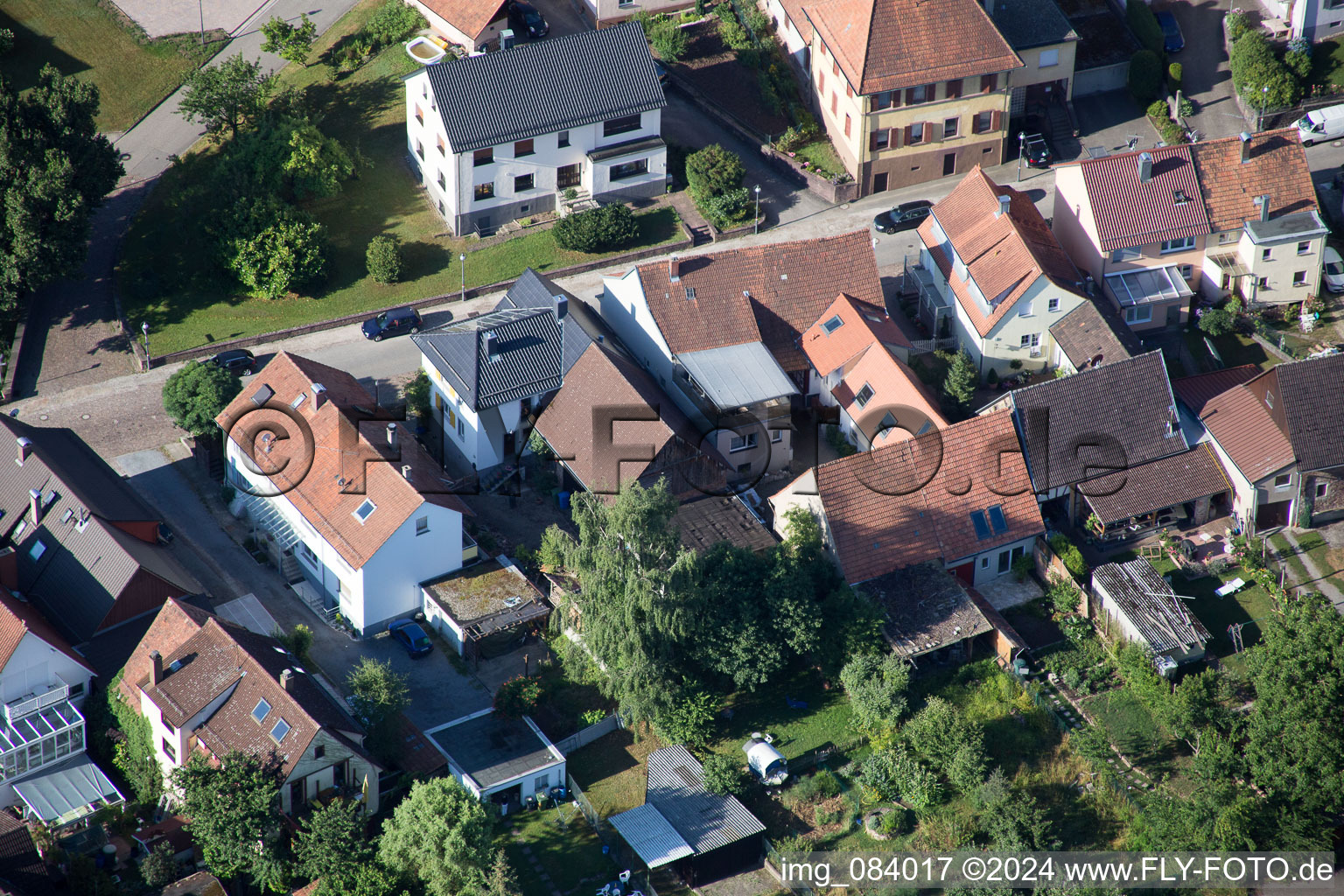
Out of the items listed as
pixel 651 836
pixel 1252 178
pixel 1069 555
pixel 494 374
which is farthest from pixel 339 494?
pixel 1252 178

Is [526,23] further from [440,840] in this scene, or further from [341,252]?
[440,840]

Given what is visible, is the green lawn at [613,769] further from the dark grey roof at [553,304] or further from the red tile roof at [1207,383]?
the red tile roof at [1207,383]

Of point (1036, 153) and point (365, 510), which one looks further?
point (1036, 153)

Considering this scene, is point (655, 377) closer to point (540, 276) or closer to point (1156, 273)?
point (540, 276)

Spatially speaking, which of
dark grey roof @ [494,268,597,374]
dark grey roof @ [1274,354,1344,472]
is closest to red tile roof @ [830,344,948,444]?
dark grey roof @ [494,268,597,374]

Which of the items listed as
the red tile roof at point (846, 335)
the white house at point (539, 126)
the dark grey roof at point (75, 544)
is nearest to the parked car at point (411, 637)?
the dark grey roof at point (75, 544)

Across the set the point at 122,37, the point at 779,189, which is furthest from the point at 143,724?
the point at 122,37
